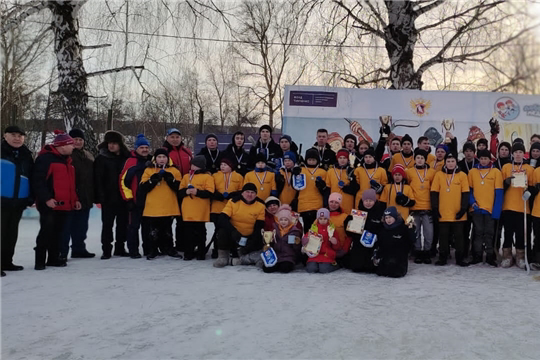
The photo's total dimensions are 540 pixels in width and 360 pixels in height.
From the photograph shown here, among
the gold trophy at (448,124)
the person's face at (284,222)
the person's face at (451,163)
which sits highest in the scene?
the gold trophy at (448,124)

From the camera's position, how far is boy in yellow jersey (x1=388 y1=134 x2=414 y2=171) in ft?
22.7

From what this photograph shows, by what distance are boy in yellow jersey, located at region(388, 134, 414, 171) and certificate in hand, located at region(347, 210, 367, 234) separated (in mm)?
1219

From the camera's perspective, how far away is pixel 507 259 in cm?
636

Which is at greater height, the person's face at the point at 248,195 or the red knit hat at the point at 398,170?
the red knit hat at the point at 398,170

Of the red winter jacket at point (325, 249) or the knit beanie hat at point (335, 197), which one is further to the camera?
the knit beanie hat at point (335, 197)

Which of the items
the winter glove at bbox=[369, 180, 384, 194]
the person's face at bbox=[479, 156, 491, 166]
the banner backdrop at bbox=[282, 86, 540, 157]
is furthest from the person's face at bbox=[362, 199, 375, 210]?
the banner backdrop at bbox=[282, 86, 540, 157]

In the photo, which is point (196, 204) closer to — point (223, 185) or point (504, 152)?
point (223, 185)

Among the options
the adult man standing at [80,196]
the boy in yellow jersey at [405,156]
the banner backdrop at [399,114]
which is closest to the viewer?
the adult man standing at [80,196]

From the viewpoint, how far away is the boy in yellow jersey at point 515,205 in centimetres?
627

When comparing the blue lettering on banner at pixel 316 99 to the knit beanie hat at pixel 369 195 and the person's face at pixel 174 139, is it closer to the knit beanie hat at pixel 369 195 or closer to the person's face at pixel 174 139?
the person's face at pixel 174 139

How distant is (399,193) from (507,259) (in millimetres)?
1742

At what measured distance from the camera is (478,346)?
3441mm

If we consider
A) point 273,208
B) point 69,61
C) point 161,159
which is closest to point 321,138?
point 273,208

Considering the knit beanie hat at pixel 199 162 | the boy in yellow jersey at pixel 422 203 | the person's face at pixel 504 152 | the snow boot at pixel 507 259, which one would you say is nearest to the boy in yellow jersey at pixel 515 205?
the snow boot at pixel 507 259
